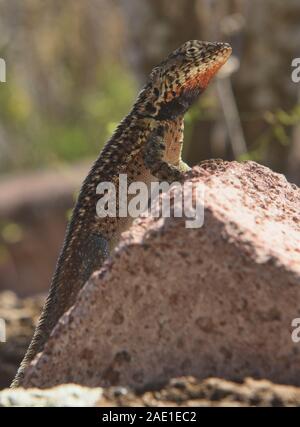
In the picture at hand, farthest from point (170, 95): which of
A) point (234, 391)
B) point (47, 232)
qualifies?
point (47, 232)

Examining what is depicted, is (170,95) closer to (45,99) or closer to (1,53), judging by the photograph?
(1,53)

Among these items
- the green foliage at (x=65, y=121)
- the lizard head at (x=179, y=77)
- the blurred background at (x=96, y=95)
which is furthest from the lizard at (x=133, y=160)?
the green foliage at (x=65, y=121)

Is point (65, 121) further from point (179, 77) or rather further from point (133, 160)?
point (133, 160)

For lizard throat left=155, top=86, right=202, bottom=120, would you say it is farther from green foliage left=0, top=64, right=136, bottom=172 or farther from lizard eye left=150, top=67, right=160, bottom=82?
green foliage left=0, top=64, right=136, bottom=172

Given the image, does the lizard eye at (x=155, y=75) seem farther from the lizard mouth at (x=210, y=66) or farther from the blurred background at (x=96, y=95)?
the blurred background at (x=96, y=95)

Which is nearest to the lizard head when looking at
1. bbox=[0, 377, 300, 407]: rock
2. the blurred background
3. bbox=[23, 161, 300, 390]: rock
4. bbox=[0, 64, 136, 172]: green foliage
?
the blurred background

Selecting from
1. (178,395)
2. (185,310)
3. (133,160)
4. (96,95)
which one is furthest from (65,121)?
(178,395)

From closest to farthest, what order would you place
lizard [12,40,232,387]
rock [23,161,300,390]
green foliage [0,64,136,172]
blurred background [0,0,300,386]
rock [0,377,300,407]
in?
rock [0,377,300,407]
rock [23,161,300,390]
lizard [12,40,232,387]
blurred background [0,0,300,386]
green foliage [0,64,136,172]

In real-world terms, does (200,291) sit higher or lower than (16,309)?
lower
